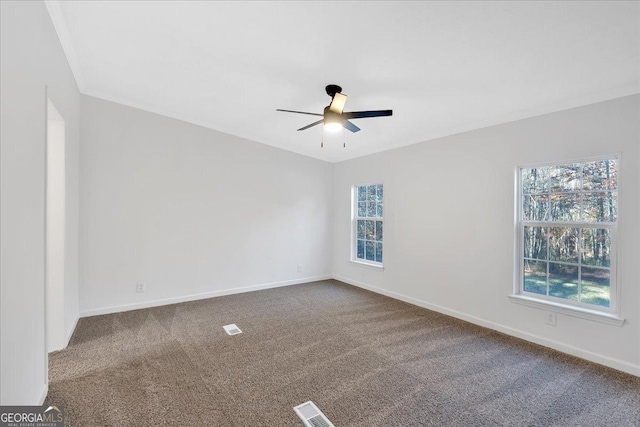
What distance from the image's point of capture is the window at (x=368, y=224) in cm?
513

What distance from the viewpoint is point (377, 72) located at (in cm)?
269

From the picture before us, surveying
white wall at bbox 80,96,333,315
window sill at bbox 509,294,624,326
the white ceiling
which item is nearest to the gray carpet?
window sill at bbox 509,294,624,326

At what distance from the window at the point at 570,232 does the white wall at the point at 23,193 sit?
168 inches

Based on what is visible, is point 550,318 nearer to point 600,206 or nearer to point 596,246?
point 596,246

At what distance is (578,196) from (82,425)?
4.50m

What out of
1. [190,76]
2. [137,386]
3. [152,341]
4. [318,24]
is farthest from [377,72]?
Answer: [152,341]

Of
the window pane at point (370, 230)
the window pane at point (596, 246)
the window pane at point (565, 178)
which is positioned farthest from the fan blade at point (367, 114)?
the window pane at point (370, 230)

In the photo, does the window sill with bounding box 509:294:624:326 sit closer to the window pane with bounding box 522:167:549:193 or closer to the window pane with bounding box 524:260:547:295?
the window pane with bounding box 524:260:547:295

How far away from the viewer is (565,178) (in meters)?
2.96

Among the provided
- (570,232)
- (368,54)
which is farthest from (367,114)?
(570,232)

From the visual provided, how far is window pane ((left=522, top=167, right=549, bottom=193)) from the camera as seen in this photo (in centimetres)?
311

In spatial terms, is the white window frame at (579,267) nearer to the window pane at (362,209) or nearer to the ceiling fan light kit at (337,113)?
the ceiling fan light kit at (337,113)

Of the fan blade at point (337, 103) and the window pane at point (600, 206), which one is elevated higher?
the fan blade at point (337, 103)

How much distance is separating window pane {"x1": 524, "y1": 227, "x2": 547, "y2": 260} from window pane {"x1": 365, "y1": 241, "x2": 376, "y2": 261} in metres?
2.41
